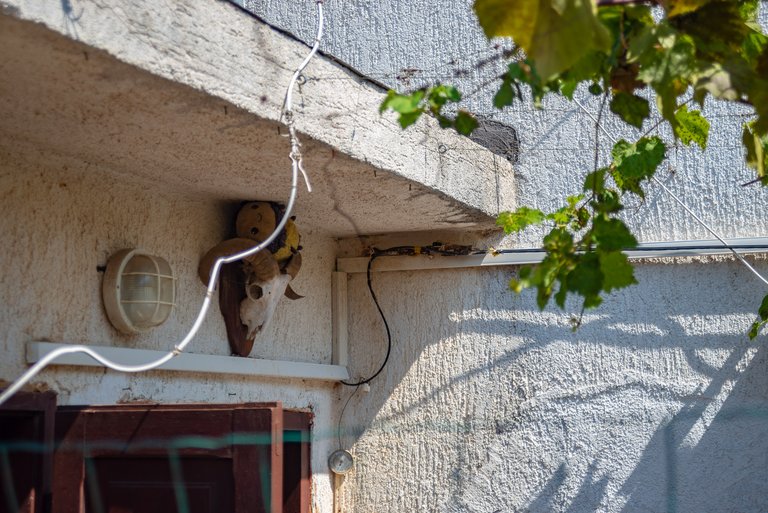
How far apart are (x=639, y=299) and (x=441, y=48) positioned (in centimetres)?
147

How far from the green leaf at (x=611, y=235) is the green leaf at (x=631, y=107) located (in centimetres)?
28

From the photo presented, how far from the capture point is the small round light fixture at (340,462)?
4359 millimetres

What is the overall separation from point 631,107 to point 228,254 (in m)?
1.88

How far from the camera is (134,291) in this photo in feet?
10.2

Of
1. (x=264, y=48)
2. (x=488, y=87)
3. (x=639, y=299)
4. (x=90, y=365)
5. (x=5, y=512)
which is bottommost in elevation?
(x=5, y=512)

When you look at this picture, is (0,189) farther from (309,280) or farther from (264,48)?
(309,280)

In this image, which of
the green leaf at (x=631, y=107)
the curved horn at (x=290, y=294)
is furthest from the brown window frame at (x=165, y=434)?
the green leaf at (x=631, y=107)

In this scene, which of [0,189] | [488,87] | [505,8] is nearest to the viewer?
[505,8]

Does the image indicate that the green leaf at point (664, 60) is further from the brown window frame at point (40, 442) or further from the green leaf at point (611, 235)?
the brown window frame at point (40, 442)

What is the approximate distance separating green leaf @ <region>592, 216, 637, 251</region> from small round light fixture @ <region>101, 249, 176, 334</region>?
1681 mm

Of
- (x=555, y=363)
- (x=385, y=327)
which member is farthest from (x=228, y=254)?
(x=555, y=363)

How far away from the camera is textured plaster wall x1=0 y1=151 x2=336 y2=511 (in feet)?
9.08

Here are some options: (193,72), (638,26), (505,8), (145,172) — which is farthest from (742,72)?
(145,172)

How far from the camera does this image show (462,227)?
167 inches
